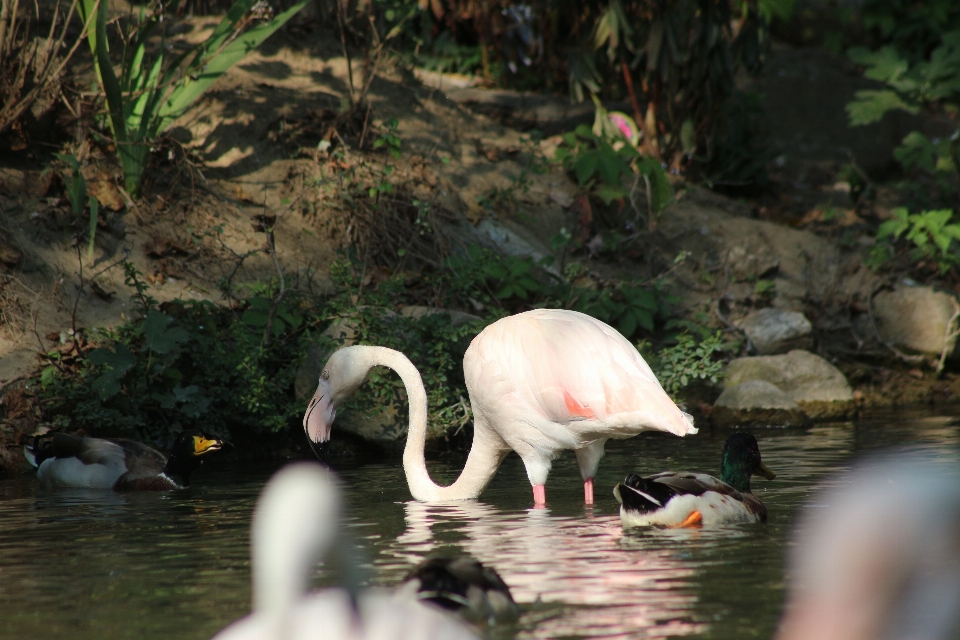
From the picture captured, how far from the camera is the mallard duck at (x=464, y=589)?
354 centimetres

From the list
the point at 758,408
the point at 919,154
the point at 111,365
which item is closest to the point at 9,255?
the point at 111,365

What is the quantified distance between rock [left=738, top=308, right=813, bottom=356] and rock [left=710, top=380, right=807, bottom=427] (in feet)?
4.41

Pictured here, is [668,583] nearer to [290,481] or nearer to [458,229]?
[290,481]

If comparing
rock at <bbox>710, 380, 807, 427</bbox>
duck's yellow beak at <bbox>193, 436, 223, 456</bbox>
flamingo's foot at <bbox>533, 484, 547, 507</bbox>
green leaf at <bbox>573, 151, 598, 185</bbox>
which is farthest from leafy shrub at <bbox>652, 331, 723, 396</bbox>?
duck's yellow beak at <bbox>193, 436, 223, 456</bbox>

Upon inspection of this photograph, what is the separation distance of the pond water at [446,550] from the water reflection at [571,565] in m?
0.01

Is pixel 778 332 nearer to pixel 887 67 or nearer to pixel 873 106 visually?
pixel 873 106

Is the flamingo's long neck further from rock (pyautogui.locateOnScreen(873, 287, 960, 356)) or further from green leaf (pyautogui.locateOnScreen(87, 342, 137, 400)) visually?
rock (pyautogui.locateOnScreen(873, 287, 960, 356))

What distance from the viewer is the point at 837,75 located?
57.6ft

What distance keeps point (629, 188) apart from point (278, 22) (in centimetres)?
436

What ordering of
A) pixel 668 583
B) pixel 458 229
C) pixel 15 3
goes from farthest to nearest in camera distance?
1. pixel 458 229
2. pixel 15 3
3. pixel 668 583

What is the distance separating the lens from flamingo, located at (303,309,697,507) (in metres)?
6.21

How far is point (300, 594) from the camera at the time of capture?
2.61 meters

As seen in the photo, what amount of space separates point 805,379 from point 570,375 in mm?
4691

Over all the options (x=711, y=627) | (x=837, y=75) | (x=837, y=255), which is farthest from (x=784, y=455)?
(x=837, y=75)
